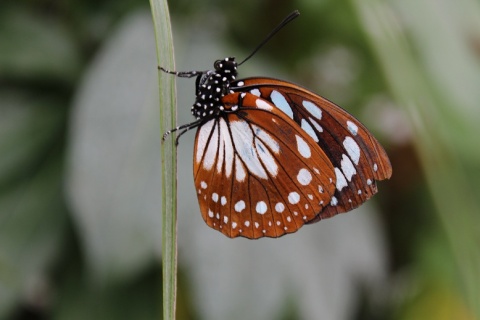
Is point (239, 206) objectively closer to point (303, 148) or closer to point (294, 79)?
point (303, 148)

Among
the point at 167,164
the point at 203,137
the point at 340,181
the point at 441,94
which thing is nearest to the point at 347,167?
the point at 340,181

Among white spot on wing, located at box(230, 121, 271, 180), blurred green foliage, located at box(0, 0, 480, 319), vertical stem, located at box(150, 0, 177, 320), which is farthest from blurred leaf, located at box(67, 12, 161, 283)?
vertical stem, located at box(150, 0, 177, 320)

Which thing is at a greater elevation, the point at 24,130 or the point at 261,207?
the point at 24,130

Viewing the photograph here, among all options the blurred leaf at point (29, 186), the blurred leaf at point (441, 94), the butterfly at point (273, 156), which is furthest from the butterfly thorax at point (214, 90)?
the blurred leaf at point (29, 186)

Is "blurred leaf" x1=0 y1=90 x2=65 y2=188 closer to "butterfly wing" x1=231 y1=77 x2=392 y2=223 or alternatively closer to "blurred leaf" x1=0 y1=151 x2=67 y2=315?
"blurred leaf" x1=0 y1=151 x2=67 y2=315

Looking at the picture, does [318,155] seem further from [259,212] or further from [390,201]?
[390,201]

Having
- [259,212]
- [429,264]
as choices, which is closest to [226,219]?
[259,212]
